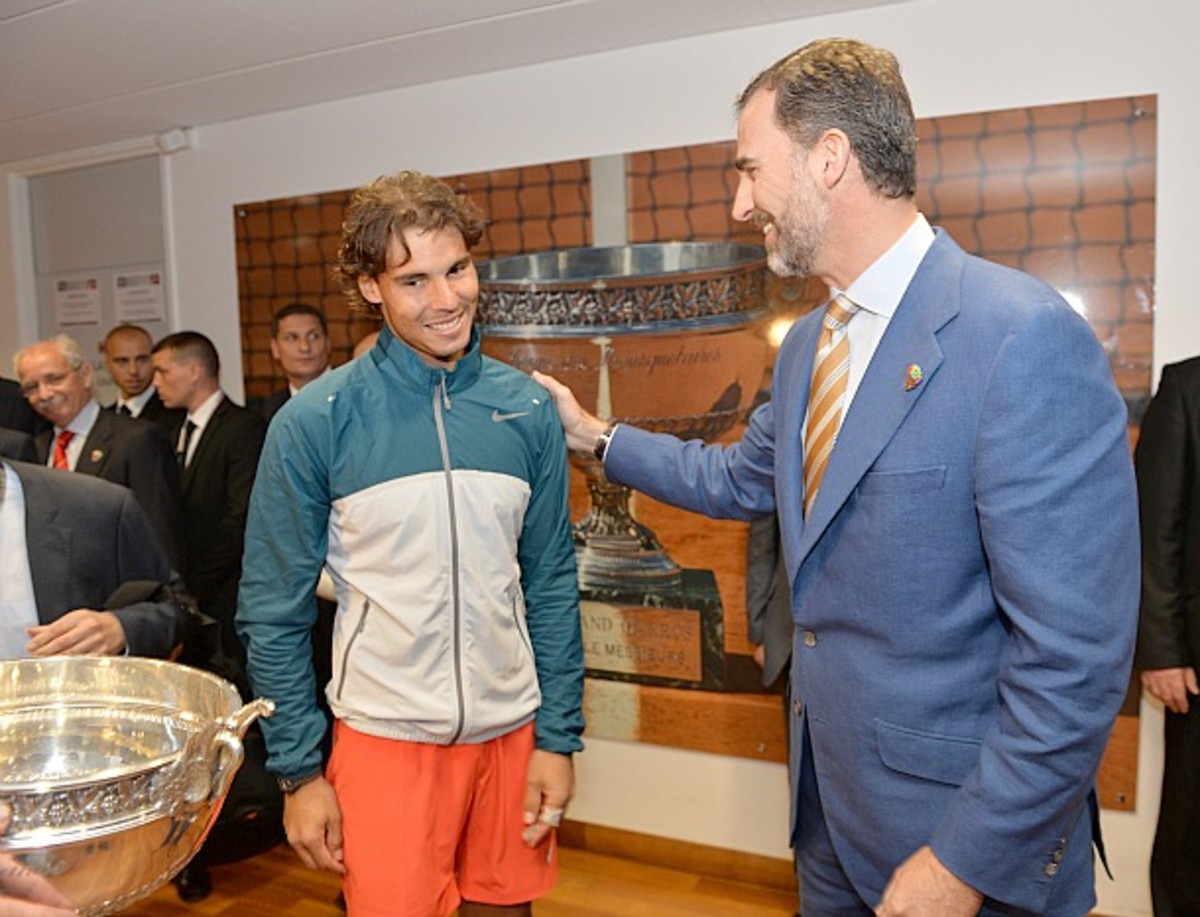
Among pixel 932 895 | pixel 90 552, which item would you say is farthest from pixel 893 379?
pixel 90 552

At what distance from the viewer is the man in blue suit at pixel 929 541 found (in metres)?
1.05

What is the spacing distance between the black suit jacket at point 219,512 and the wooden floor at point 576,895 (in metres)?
0.79

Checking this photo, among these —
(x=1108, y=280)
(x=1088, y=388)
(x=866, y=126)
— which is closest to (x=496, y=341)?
(x=1108, y=280)

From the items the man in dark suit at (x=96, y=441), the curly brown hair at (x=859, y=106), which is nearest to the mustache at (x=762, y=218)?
the curly brown hair at (x=859, y=106)

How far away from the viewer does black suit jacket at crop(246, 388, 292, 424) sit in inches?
141

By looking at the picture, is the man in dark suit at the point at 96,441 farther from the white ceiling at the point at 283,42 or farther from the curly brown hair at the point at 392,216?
the curly brown hair at the point at 392,216

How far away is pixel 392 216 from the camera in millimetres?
1509

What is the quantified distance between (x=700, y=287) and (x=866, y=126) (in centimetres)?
167

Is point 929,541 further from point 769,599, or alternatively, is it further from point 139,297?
point 139,297

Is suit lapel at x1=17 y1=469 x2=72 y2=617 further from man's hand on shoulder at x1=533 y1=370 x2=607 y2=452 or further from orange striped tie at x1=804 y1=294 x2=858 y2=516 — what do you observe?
orange striped tie at x1=804 y1=294 x2=858 y2=516

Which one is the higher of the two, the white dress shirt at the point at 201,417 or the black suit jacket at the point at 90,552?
the white dress shirt at the point at 201,417

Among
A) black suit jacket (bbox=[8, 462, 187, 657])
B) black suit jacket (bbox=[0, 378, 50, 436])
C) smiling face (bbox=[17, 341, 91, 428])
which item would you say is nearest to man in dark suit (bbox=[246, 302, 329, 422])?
smiling face (bbox=[17, 341, 91, 428])

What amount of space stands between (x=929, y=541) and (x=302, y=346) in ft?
9.21

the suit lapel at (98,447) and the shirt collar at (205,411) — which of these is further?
the shirt collar at (205,411)
